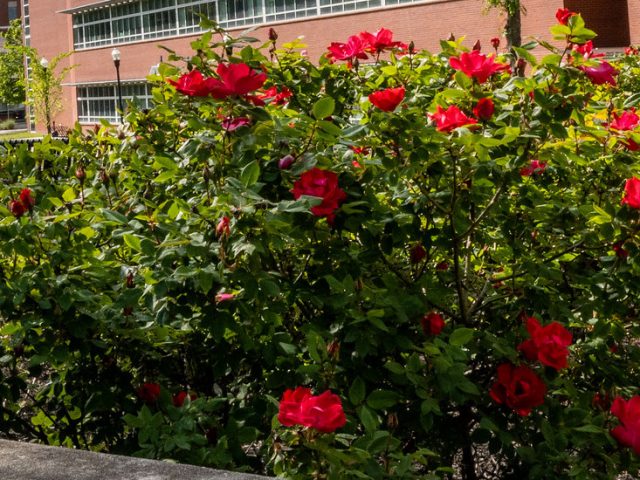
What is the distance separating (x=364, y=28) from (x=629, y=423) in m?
33.3

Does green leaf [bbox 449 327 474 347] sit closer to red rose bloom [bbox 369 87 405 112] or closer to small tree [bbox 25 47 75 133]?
red rose bloom [bbox 369 87 405 112]

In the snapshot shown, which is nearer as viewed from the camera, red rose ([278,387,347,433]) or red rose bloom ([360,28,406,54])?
red rose ([278,387,347,433])

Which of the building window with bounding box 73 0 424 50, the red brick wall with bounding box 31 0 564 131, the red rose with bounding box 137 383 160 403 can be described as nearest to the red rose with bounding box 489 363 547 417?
the red rose with bounding box 137 383 160 403

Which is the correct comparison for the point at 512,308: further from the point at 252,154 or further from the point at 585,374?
the point at 252,154

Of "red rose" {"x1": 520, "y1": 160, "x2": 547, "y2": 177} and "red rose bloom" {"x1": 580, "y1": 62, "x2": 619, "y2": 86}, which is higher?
"red rose bloom" {"x1": 580, "y1": 62, "x2": 619, "y2": 86}

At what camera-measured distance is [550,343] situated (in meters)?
2.35

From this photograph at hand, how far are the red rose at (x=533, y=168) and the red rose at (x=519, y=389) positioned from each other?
63 centimetres

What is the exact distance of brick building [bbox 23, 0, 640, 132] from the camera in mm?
28188

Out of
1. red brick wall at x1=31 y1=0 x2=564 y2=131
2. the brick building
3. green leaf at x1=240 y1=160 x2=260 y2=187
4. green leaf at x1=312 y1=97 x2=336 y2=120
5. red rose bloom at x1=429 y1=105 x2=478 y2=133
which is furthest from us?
the brick building

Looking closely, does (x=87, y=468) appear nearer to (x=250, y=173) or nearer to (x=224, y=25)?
(x=250, y=173)

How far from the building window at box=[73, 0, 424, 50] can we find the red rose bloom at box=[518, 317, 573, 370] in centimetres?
3076

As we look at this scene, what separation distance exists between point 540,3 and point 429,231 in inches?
1044

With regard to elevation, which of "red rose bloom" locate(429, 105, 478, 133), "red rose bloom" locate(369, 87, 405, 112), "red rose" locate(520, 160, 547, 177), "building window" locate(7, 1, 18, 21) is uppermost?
"building window" locate(7, 1, 18, 21)

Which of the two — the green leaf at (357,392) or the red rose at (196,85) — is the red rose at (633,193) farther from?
the red rose at (196,85)
